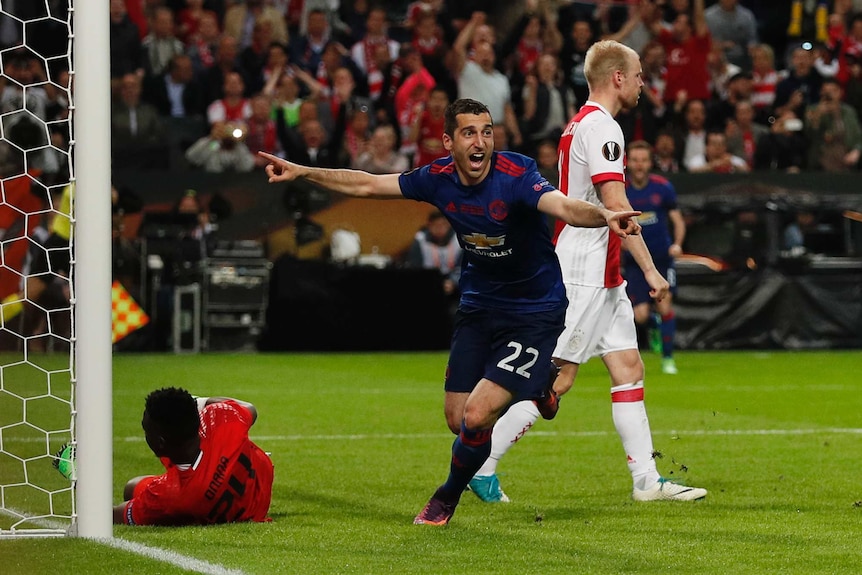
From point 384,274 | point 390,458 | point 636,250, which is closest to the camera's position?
point 636,250

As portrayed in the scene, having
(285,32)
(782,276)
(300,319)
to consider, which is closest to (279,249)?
(300,319)

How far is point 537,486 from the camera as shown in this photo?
290 inches

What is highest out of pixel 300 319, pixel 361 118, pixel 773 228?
pixel 361 118

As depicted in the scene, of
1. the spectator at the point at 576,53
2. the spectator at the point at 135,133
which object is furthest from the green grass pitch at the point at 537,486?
the spectator at the point at 576,53

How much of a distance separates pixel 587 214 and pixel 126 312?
12.3m

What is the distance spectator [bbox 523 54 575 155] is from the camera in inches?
753

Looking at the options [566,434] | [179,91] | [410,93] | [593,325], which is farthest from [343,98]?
[593,325]

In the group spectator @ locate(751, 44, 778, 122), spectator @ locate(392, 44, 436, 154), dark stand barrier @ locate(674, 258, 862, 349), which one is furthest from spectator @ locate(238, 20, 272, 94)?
spectator @ locate(751, 44, 778, 122)

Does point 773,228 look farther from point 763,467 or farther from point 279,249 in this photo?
point 763,467

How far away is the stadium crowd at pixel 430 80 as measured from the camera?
1797cm

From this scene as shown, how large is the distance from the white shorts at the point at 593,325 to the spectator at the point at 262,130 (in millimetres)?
11412

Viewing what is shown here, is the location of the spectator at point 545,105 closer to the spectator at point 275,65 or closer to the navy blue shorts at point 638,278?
the spectator at point 275,65

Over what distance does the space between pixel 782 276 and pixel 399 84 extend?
571 centimetres

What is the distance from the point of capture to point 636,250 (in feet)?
22.1
